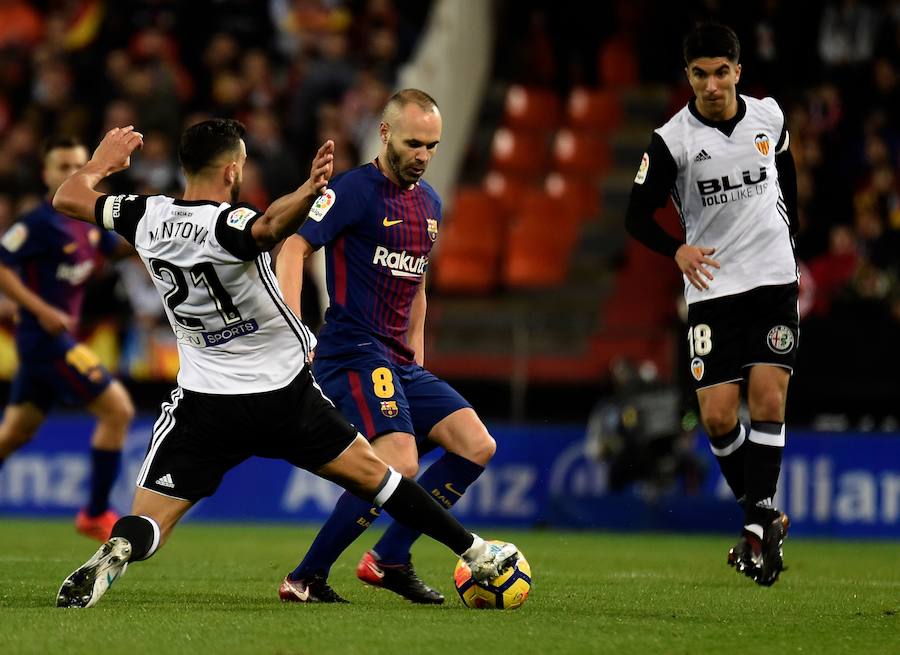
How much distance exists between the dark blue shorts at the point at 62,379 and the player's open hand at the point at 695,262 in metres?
4.49

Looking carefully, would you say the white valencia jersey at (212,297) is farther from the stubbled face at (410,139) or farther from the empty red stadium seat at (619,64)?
the empty red stadium seat at (619,64)

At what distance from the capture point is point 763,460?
6992 mm

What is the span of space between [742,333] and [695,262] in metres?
0.49

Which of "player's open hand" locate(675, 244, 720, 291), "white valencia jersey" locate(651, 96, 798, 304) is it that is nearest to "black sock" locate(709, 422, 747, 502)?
"white valencia jersey" locate(651, 96, 798, 304)

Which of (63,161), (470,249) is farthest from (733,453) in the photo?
(470,249)

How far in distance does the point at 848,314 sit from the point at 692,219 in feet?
19.8

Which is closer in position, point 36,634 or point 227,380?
point 36,634

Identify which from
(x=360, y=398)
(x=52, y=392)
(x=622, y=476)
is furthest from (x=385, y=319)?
(x=622, y=476)

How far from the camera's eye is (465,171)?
1873 centimetres

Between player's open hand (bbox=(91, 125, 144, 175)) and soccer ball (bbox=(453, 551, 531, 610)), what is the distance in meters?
2.07

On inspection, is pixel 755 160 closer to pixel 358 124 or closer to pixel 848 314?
pixel 848 314

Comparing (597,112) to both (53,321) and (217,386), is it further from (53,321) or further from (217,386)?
(217,386)

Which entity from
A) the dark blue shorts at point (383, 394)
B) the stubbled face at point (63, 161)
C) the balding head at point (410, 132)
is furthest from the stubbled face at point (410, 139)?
the stubbled face at point (63, 161)

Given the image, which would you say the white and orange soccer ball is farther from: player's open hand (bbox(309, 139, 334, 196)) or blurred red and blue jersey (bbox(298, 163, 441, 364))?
player's open hand (bbox(309, 139, 334, 196))
